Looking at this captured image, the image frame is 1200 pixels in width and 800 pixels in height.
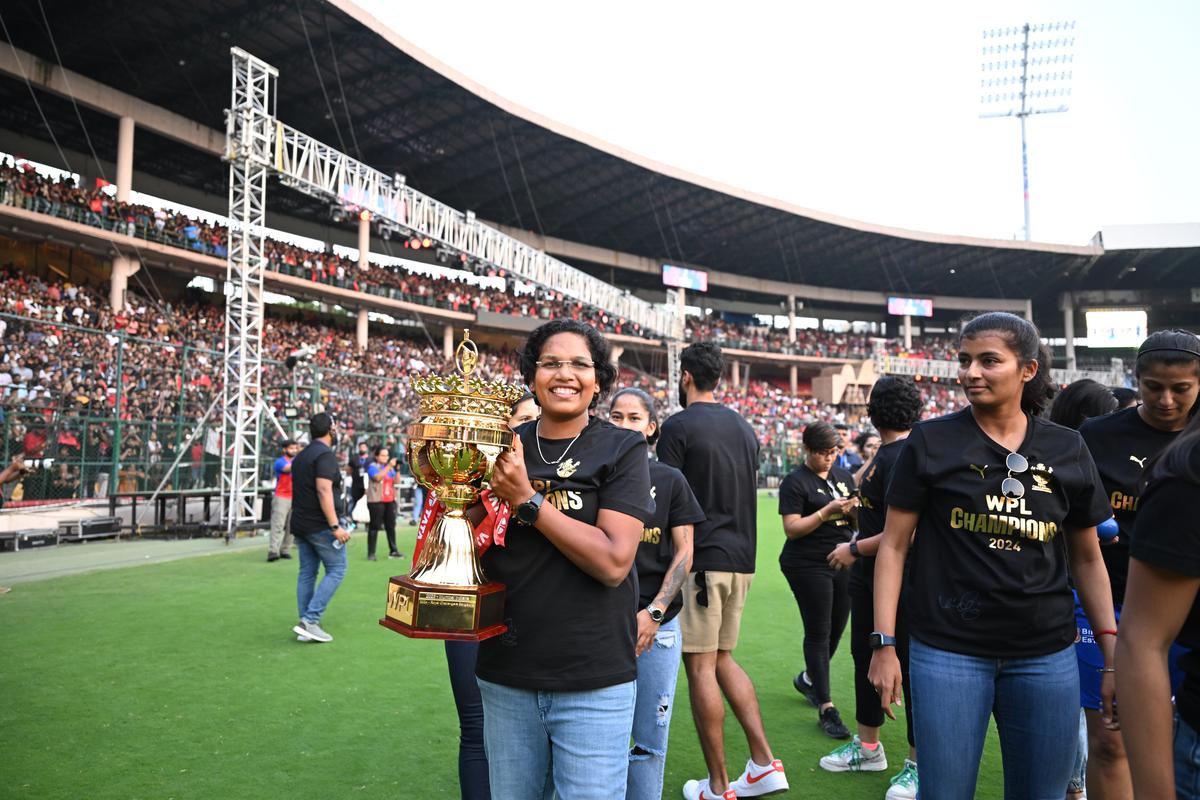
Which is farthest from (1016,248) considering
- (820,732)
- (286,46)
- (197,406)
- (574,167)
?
(820,732)

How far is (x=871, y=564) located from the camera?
13.1 feet

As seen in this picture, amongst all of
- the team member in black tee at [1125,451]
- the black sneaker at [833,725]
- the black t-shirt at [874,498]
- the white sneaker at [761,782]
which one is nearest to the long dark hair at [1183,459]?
the team member in black tee at [1125,451]

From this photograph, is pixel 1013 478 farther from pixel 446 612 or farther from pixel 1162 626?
pixel 446 612

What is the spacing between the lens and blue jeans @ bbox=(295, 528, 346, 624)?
6263 mm

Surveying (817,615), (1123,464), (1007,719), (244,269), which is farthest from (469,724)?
(244,269)

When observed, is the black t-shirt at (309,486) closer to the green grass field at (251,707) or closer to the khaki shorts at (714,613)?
the green grass field at (251,707)

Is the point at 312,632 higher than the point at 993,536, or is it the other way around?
the point at 993,536

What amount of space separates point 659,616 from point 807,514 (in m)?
2.16

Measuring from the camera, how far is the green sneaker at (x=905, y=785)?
11.3 feet

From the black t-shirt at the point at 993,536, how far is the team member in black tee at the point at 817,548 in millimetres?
1893

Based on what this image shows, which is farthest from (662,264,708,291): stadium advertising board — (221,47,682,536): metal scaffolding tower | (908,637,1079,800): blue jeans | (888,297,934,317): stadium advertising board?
(908,637,1079,800): blue jeans

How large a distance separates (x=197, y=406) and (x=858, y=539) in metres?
13.4

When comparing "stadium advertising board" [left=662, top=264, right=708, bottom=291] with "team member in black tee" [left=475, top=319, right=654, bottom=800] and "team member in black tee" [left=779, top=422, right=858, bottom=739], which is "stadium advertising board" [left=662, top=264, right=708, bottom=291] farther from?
"team member in black tee" [left=475, top=319, right=654, bottom=800]

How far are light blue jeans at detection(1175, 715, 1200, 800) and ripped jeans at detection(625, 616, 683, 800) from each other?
5.75 feet
